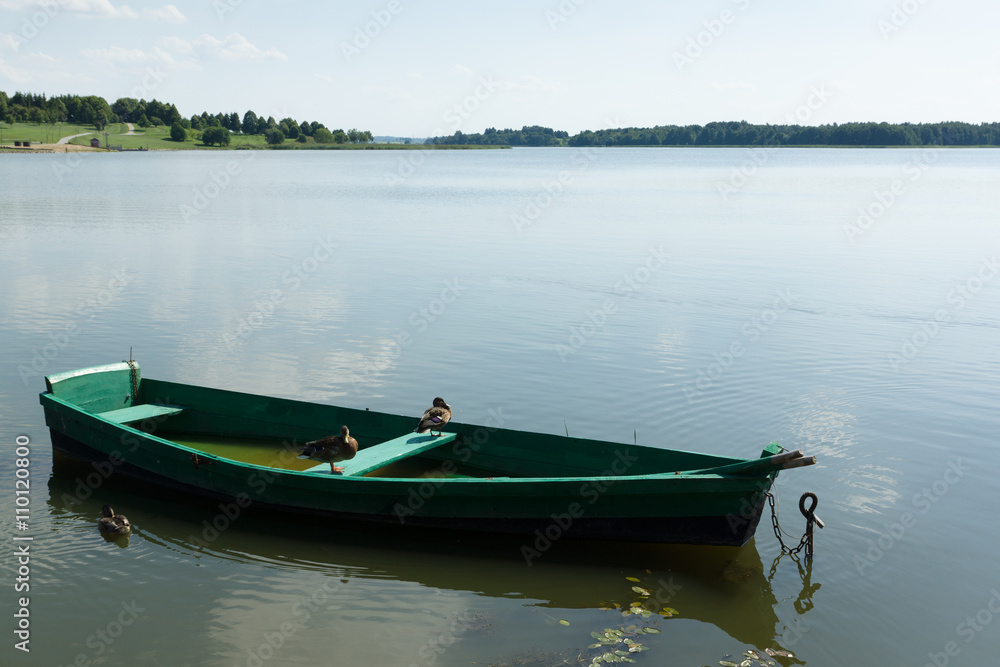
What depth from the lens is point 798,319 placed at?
18.5 meters

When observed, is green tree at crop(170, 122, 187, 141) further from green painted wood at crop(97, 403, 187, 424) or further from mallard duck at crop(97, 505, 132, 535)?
mallard duck at crop(97, 505, 132, 535)

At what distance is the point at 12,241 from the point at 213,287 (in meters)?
11.2

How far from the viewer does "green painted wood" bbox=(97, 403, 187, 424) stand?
1097 centimetres

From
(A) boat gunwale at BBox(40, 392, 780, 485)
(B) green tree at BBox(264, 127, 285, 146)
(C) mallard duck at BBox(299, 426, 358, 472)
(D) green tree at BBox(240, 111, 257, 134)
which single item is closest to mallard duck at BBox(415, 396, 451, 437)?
(A) boat gunwale at BBox(40, 392, 780, 485)

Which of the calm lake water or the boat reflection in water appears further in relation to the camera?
→ the boat reflection in water

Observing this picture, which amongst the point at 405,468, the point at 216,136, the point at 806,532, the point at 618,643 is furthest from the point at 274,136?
the point at 618,643

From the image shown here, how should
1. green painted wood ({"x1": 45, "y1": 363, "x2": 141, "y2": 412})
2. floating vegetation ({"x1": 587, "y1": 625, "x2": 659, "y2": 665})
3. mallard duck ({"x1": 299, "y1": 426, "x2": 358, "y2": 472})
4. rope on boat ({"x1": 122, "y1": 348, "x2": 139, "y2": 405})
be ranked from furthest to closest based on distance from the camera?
rope on boat ({"x1": 122, "y1": 348, "x2": 139, "y2": 405}) → green painted wood ({"x1": 45, "y1": 363, "x2": 141, "y2": 412}) → mallard duck ({"x1": 299, "y1": 426, "x2": 358, "y2": 472}) → floating vegetation ({"x1": 587, "y1": 625, "x2": 659, "y2": 665})

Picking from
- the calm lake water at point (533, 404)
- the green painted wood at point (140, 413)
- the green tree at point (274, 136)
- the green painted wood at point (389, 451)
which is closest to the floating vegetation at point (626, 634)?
the calm lake water at point (533, 404)

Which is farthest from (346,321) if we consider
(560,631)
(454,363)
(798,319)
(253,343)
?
(560,631)

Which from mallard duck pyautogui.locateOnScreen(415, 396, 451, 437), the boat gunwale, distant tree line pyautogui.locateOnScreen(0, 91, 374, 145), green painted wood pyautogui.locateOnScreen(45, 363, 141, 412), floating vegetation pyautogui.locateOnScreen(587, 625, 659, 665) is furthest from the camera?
distant tree line pyautogui.locateOnScreen(0, 91, 374, 145)

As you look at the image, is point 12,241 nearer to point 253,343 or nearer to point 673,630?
point 253,343

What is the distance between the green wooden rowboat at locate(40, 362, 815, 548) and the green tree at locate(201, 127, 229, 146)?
15894cm

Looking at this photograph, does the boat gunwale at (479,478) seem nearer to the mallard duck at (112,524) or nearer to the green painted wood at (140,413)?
the green painted wood at (140,413)

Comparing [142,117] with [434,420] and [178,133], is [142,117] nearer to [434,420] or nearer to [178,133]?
[178,133]
